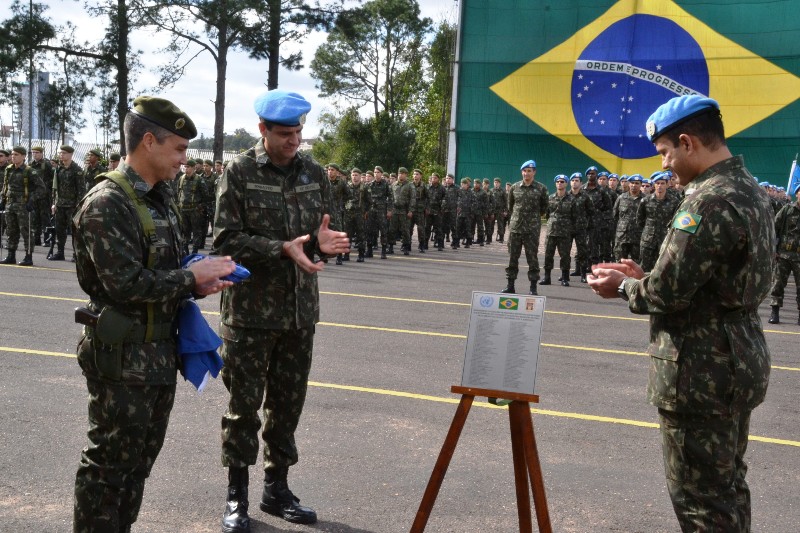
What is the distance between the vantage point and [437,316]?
1145 centimetres

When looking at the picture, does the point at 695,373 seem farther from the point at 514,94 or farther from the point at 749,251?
the point at 514,94

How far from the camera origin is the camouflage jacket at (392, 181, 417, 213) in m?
23.6

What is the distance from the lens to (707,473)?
329cm

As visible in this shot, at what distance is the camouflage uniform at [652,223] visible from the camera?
14984 mm

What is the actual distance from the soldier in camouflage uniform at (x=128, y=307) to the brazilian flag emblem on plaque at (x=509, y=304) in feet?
4.00

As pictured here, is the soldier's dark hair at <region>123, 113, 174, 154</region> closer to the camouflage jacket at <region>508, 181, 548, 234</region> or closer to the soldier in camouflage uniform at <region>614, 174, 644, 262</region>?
the camouflage jacket at <region>508, 181, 548, 234</region>

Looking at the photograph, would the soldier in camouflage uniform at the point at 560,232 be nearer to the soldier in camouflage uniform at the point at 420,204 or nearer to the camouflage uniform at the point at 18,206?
the soldier in camouflage uniform at the point at 420,204

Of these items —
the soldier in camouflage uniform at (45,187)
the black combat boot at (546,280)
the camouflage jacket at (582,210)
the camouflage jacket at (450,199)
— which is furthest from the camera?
the camouflage jacket at (450,199)

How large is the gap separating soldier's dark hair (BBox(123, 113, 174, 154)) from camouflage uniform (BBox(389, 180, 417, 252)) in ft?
62.7

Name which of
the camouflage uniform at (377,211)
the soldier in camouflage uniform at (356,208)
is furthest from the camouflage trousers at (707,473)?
the camouflage uniform at (377,211)

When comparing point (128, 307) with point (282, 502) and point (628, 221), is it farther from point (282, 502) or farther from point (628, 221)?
point (628, 221)

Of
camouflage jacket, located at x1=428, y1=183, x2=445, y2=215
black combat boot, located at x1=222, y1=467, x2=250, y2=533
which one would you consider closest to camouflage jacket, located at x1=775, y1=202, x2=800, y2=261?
black combat boot, located at x1=222, y1=467, x2=250, y2=533

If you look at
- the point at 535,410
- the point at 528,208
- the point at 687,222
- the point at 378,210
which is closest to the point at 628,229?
the point at 528,208

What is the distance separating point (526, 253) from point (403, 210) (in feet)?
28.0
